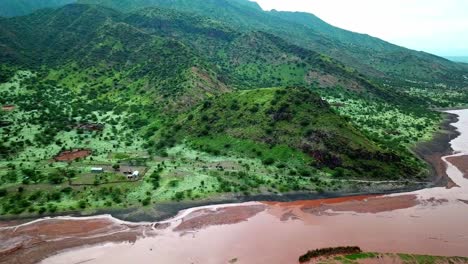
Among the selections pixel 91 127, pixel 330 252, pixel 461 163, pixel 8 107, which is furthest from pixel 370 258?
pixel 8 107

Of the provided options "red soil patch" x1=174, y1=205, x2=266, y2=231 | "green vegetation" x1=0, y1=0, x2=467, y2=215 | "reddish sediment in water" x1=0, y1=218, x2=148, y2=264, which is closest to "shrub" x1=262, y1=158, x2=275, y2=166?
"green vegetation" x1=0, y1=0, x2=467, y2=215

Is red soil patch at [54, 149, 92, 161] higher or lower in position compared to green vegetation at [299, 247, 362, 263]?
lower

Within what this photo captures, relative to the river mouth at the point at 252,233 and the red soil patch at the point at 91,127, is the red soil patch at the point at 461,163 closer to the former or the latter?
the river mouth at the point at 252,233

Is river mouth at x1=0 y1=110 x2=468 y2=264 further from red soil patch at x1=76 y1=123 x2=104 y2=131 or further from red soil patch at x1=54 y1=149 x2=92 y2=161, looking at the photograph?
red soil patch at x1=76 y1=123 x2=104 y2=131

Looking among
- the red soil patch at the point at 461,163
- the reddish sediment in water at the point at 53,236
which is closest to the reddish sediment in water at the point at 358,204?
the red soil patch at the point at 461,163

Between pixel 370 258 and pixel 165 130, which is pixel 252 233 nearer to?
pixel 370 258

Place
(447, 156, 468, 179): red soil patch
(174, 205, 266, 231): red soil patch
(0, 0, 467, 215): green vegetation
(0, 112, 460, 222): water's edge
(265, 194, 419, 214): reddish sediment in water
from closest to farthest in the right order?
(174, 205, 266, 231): red soil patch → (0, 112, 460, 222): water's edge → (265, 194, 419, 214): reddish sediment in water → (0, 0, 467, 215): green vegetation → (447, 156, 468, 179): red soil patch

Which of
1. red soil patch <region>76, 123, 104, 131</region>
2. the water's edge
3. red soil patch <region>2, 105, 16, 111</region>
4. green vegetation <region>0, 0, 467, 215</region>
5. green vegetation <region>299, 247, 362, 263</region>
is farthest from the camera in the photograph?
red soil patch <region>2, 105, 16, 111</region>
